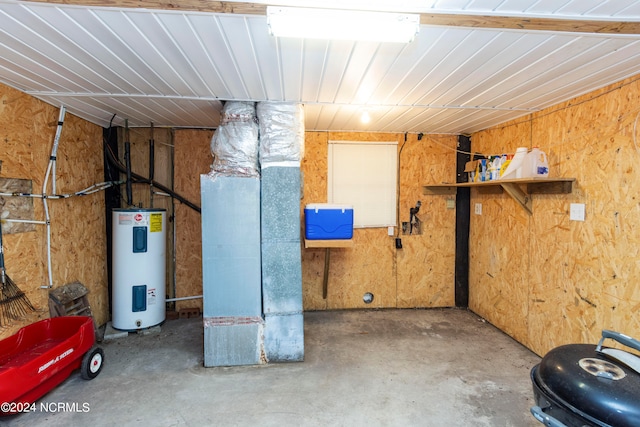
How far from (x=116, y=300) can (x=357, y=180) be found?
293cm

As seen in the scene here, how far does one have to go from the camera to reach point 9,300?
2.09m

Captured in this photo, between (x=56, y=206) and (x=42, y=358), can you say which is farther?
(x=56, y=206)

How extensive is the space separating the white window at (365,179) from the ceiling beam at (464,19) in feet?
7.47

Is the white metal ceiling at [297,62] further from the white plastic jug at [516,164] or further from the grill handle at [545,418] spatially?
the grill handle at [545,418]

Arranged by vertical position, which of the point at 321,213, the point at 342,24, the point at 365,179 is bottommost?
the point at 321,213

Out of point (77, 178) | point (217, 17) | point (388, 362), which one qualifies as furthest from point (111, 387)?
point (217, 17)

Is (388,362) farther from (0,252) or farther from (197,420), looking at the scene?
(0,252)

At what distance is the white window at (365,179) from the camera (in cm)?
362

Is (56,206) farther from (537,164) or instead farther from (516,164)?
(537,164)

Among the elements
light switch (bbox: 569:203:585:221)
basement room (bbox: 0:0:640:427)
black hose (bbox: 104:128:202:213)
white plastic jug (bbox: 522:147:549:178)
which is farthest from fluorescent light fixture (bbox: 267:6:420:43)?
black hose (bbox: 104:128:202:213)

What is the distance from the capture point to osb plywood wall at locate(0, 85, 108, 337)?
2123 millimetres

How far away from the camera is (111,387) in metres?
2.16

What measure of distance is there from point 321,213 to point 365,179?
1.06 m

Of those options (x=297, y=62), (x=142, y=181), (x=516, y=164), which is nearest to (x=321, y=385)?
(x=297, y=62)
